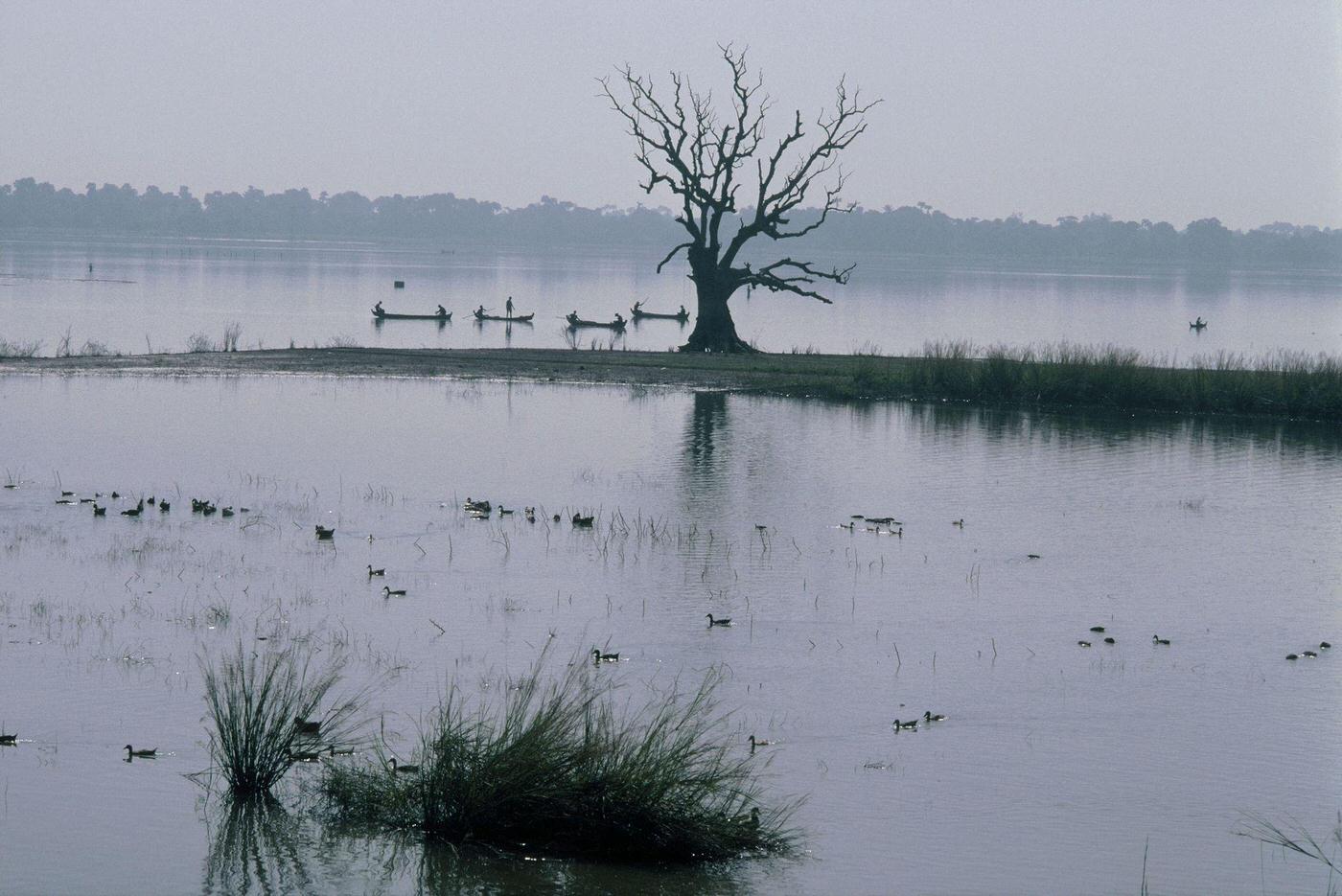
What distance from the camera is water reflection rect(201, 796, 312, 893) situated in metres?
9.11

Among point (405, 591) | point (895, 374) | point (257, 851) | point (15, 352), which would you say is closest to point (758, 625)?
point (405, 591)

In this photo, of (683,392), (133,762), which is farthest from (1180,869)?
(683,392)

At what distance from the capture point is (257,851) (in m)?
9.59

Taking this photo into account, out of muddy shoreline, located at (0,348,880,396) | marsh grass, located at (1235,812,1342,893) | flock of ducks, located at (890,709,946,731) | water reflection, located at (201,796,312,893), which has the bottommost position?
marsh grass, located at (1235,812,1342,893)

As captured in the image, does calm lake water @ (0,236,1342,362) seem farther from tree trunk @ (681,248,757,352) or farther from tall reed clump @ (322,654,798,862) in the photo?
tall reed clump @ (322,654,798,862)

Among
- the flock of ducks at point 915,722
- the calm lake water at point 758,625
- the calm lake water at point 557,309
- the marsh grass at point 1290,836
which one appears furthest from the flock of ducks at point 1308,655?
the calm lake water at point 557,309

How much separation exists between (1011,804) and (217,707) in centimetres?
535

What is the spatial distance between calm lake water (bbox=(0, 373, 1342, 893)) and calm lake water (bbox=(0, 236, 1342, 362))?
26.7 metres

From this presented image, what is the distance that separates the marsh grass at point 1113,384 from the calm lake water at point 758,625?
6.05 m

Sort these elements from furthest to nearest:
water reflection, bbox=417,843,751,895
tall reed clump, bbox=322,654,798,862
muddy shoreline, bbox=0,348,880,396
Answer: muddy shoreline, bbox=0,348,880,396, tall reed clump, bbox=322,654,798,862, water reflection, bbox=417,843,751,895

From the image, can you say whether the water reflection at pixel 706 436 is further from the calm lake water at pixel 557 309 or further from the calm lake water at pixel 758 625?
the calm lake water at pixel 557 309

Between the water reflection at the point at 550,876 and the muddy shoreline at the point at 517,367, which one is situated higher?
the muddy shoreline at the point at 517,367

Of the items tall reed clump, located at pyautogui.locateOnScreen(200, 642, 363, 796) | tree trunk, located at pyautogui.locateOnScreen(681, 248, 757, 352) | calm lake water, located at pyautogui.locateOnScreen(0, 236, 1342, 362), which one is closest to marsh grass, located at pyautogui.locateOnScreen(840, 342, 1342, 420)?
tree trunk, located at pyautogui.locateOnScreen(681, 248, 757, 352)

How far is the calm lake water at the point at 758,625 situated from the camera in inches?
392
